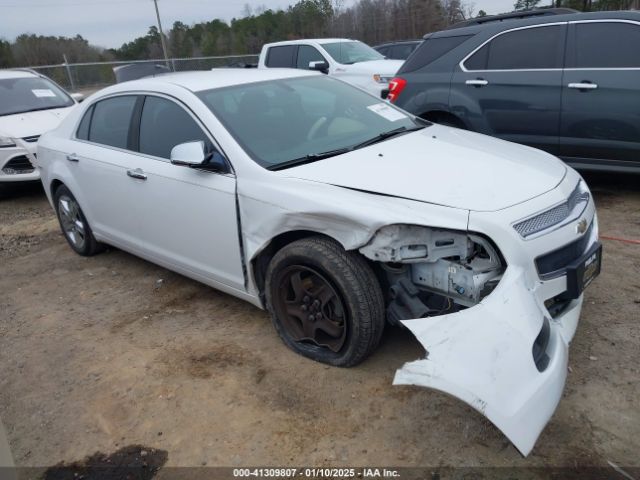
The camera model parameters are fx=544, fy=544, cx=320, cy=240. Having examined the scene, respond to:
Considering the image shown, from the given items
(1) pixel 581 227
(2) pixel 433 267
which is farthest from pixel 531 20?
(2) pixel 433 267

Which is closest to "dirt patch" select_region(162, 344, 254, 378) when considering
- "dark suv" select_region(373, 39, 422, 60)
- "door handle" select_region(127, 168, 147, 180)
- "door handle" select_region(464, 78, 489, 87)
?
"door handle" select_region(127, 168, 147, 180)

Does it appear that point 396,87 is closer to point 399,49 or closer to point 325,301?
point 325,301

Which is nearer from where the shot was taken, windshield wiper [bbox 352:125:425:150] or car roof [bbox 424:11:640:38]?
windshield wiper [bbox 352:125:425:150]

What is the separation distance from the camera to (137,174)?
3.93 meters

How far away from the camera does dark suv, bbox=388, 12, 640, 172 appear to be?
5.01 m

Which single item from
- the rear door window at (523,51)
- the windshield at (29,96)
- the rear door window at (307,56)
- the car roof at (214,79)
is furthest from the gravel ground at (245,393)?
the rear door window at (307,56)

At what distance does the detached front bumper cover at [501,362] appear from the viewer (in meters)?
2.08

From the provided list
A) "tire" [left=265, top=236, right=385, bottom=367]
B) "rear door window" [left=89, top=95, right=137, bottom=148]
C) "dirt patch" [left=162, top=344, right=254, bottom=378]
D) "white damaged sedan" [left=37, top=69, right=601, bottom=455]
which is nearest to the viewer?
"white damaged sedan" [left=37, top=69, right=601, bottom=455]

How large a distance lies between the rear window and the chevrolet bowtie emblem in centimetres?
376

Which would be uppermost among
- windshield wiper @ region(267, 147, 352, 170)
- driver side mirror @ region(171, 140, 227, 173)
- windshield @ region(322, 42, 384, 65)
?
windshield @ region(322, 42, 384, 65)

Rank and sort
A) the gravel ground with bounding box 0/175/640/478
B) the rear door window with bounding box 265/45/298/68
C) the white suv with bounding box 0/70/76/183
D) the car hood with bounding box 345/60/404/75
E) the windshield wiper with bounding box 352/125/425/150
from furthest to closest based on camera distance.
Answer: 1. the rear door window with bounding box 265/45/298/68
2. the car hood with bounding box 345/60/404/75
3. the white suv with bounding box 0/70/76/183
4. the windshield wiper with bounding box 352/125/425/150
5. the gravel ground with bounding box 0/175/640/478

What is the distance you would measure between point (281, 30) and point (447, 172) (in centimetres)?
3399

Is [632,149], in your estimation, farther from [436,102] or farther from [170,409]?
[170,409]

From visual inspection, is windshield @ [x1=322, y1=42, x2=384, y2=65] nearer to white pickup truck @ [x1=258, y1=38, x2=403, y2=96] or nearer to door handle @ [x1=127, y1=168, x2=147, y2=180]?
white pickup truck @ [x1=258, y1=38, x2=403, y2=96]
